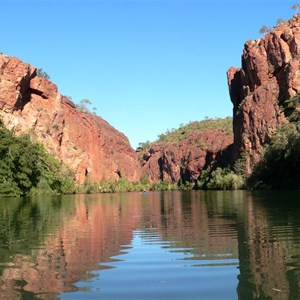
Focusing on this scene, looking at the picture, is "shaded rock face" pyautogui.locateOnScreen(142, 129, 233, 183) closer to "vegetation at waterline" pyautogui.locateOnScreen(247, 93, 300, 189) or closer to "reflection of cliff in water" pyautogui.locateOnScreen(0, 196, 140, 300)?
"vegetation at waterline" pyautogui.locateOnScreen(247, 93, 300, 189)

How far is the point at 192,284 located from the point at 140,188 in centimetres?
16521

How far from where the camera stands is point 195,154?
572ft

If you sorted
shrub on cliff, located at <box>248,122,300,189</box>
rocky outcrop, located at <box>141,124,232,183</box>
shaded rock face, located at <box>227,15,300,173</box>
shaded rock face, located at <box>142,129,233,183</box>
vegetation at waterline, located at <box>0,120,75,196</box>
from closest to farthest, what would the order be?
shrub on cliff, located at <box>248,122,300,189</box> < vegetation at waterline, located at <box>0,120,75,196</box> < shaded rock face, located at <box>227,15,300,173</box> < shaded rock face, located at <box>142,129,233,183</box> < rocky outcrop, located at <box>141,124,232,183</box>

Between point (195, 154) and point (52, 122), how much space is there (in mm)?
69339

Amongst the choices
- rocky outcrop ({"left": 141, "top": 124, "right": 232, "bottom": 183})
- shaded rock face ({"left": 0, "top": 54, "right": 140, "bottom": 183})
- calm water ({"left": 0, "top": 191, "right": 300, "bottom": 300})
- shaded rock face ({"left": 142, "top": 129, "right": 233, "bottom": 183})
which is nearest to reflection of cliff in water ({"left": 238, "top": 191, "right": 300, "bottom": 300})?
calm water ({"left": 0, "top": 191, "right": 300, "bottom": 300})

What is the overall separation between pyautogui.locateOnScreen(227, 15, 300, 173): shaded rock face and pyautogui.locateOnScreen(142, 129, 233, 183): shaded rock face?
3714cm

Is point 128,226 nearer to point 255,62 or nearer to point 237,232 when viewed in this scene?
point 237,232

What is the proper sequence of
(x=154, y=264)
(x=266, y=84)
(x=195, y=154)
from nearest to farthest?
(x=154, y=264) → (x=266, y=84) → (x=195, y=154)

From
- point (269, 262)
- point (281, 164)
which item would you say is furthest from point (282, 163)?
point (269, 262)

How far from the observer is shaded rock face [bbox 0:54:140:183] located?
101 meters

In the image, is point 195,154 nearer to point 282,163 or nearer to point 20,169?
point 282,163

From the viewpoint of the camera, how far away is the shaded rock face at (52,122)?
101m

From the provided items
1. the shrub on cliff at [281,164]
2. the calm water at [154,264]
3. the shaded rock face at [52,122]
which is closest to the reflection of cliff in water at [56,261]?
the calm water at [154,264]

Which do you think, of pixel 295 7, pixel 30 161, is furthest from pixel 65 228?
pixel 295 7
